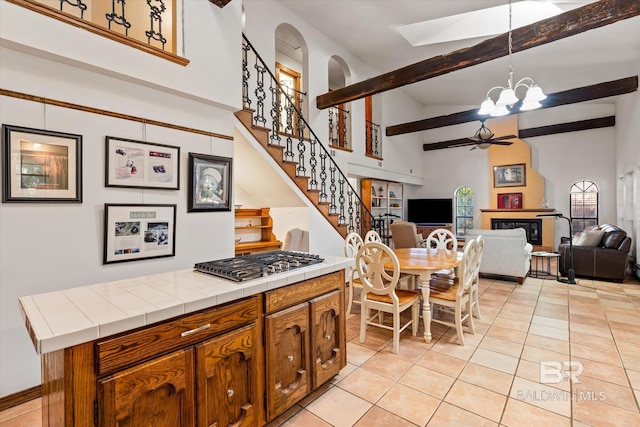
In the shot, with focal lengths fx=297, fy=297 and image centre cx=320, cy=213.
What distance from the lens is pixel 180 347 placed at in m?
1.29

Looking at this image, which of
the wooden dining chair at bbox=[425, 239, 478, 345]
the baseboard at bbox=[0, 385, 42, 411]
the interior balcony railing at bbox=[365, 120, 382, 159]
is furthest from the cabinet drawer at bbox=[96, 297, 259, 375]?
the interior balcony railing at bbox=[365, 120, 382, 159]

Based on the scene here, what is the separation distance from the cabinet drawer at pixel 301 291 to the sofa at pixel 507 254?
13.1ft

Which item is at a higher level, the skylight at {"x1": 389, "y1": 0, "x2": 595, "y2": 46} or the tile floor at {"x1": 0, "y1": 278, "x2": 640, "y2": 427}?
the skylight at {"x1": 389, "y1": 0, "x2": 595, "y2": 46}

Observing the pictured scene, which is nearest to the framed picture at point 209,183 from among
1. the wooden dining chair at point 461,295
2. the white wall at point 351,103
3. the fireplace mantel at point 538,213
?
the wooden dining chair at point 461,295

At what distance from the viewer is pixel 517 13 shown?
14.8 feet

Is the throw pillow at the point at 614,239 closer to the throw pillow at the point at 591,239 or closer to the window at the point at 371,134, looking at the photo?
the throw pillow at the point at 591,239

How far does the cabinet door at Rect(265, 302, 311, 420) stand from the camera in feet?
5.41

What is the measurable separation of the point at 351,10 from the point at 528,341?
18.2ft

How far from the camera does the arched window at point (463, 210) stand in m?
9.63

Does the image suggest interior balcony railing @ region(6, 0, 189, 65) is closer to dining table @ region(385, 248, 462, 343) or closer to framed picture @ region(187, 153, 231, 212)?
framed picture @ region(187, 153, 231, 212)

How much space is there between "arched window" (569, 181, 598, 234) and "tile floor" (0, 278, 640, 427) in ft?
18.3

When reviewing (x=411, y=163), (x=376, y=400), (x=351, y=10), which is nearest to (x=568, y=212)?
(x=411, y=163)

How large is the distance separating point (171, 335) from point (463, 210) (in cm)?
1008

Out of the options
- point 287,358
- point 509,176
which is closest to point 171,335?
point 287,358
